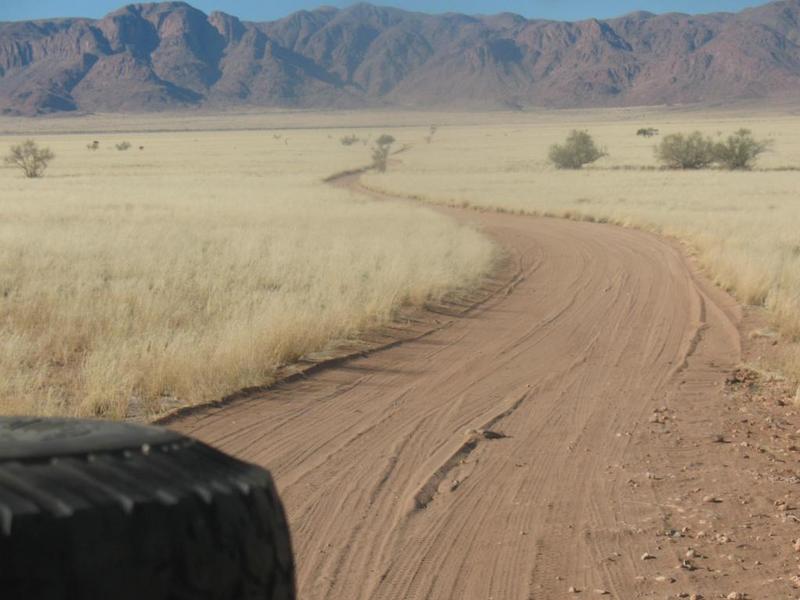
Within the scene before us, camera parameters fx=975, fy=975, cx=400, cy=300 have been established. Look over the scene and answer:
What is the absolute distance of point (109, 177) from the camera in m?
50.6

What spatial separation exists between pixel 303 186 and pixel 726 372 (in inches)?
1378

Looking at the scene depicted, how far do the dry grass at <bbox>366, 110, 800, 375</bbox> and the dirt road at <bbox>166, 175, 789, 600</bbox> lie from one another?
1.94 metres

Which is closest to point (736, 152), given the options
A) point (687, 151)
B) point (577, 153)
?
point (687, 151)

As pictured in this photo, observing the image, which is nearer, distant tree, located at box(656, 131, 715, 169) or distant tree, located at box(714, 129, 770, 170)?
distant tree, located at box(714, 129, 770, 170)

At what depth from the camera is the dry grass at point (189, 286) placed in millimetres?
7871

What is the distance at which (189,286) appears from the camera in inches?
511

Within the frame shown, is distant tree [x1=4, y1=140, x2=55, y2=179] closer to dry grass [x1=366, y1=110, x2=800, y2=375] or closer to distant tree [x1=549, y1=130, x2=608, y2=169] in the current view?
dry grass [x1=366, y1=110, x2=800, y2=375]

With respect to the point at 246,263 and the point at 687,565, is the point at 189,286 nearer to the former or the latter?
the point at 246,263

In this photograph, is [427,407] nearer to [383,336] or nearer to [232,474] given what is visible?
[383,336]

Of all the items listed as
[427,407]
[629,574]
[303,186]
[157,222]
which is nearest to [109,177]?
[303,186]

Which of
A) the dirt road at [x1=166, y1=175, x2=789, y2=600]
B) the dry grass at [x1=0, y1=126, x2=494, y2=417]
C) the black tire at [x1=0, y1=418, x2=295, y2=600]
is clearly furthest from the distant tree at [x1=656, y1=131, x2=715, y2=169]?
the black tire at [x1=0, y1=418, x2=295, y2=600]

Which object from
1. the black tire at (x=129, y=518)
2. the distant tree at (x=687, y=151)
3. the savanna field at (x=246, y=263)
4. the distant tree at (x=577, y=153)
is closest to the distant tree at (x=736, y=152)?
the distant tree at (x=687, y=151)

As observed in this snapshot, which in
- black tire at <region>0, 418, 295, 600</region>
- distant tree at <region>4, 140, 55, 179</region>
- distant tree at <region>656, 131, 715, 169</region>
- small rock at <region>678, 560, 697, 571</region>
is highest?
black tire at <region>0, 418, 295, 600</region>

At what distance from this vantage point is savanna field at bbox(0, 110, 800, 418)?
324 inches
